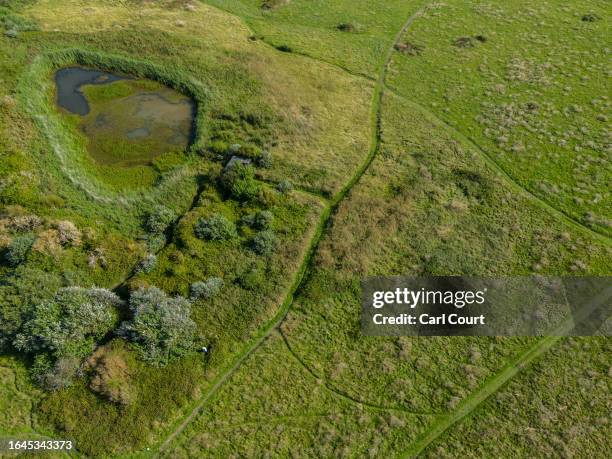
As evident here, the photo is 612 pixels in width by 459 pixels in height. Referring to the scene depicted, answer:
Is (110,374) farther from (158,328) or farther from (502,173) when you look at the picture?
(502,173)

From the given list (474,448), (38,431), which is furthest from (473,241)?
(38,431)

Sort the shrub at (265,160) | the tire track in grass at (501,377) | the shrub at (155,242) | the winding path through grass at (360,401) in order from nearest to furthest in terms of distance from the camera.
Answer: the tire track in grass at (501,377) → the winding path through grass at (360,401) → the shrub at (155,242) → the shrub at (265,160)

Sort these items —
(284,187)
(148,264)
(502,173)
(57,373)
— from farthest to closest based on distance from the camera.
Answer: (502,173), (284,187), (148,264), (57,373)

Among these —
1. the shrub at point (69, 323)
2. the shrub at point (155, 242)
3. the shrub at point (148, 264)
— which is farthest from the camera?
the shrub at point (155, 242)

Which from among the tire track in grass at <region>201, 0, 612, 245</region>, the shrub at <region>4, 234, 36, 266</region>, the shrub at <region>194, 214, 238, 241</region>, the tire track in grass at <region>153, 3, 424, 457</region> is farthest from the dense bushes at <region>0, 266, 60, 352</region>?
the tire track in grass at <region>201, 0, 612, 245</region>

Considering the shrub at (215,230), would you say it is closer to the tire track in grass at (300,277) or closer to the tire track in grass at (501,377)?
the tire track in grass at (300,277)

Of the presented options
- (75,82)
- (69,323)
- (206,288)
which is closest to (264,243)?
(206,288)

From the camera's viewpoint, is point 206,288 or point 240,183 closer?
point 206,288

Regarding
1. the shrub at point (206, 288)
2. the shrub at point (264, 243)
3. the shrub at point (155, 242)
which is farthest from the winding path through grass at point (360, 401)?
the shrub at point (155, 242)
